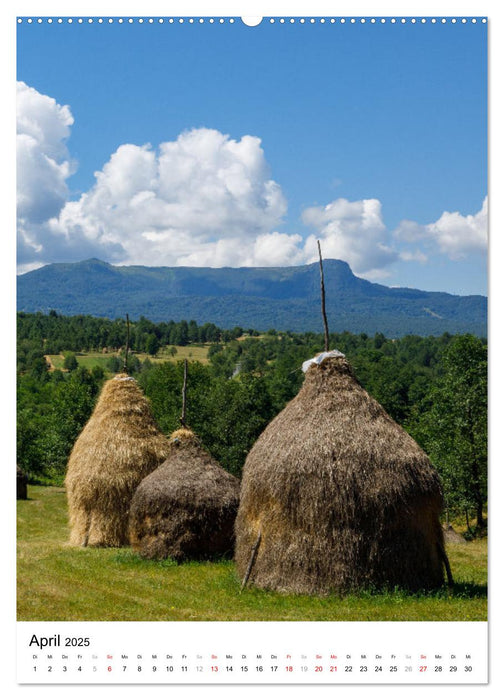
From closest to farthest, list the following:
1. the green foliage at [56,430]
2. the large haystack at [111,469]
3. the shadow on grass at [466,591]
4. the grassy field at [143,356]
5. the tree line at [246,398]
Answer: the shadow on grass at [466,591], the large haystack at [111,469], the tree line at [246,398], the green foliage at [56,430], the grassy field at [143,356]

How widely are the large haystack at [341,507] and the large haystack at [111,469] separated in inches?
301

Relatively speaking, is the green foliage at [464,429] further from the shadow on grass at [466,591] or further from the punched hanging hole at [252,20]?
the punched hanging hole at [252,20]

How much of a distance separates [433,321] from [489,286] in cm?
10908

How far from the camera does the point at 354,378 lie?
52.3ft

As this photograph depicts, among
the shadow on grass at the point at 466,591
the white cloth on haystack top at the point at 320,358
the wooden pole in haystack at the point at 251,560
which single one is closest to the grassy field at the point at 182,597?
the shadow on grass at the point at 466,591

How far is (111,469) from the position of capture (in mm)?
21938

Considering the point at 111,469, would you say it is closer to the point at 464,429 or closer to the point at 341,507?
the point at 341,507

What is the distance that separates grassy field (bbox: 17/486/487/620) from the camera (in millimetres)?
11484

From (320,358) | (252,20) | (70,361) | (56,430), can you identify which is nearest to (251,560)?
(320,358)

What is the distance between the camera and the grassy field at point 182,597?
11.5 metres

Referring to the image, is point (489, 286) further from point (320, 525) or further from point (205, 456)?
point (205, 456)

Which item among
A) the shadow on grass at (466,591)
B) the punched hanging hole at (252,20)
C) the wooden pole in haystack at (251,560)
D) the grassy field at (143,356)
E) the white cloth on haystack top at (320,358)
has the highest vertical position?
the punched hanging hole at (252,20)

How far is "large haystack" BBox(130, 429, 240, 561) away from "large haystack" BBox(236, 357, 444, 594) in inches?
151
